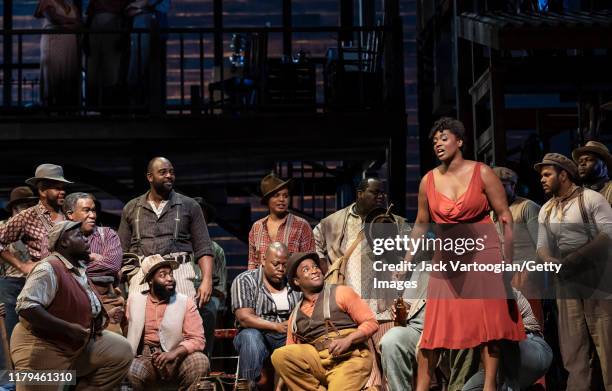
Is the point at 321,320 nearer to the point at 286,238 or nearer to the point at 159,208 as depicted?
the point at 286,238

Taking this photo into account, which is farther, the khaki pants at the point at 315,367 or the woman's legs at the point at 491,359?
the khaki pants at the point at 315,367

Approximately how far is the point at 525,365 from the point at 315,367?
1.32 metres

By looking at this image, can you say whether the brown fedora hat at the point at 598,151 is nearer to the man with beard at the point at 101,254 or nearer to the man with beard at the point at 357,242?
the man with beard at the point at 357,242

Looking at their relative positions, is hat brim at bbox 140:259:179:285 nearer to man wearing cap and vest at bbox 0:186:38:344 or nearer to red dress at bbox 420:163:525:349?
man wearing cap and vest at bbox 0:186:38:344

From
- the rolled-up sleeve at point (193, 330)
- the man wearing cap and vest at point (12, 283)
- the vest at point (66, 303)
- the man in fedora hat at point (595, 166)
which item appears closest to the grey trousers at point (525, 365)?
the man in fedora hat at point (595, 166)

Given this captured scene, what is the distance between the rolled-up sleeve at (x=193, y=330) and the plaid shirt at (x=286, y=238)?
3.19 feet

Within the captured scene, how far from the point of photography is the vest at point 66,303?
7.31m

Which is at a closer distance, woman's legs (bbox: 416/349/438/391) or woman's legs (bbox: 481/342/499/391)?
woman's legs (bbox: 481/342/499/391)

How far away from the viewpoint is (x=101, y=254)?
8.53m

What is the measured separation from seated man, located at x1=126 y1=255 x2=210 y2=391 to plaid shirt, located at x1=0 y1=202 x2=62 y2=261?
702mm

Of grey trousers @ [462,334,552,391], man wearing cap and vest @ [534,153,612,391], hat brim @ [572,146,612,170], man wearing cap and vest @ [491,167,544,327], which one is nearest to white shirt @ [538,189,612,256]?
man wearing cap and vest @ [534,153,612,391]

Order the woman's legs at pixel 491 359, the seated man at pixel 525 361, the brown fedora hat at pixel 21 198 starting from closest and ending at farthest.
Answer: the woman's legs at pixel 491 359 < the seated man at pixel 525 361 < the brown fedora hat at pixel 21 198

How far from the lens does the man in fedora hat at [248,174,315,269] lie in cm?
929

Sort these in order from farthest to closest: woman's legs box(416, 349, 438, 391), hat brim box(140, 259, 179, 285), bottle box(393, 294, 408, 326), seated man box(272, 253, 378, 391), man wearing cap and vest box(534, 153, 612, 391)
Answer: hat brim box(140, 259, 179, 285)
man wearing cap and vest box(534, 153, 612, 391)
bottle box(393, 294, 408, 326)
seated man box(272, 253, 378, 391)
woman's legs box(416, 349, 438, 391)
